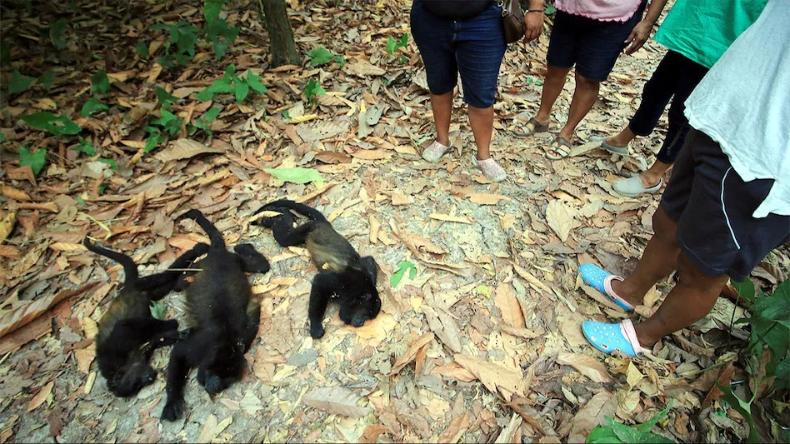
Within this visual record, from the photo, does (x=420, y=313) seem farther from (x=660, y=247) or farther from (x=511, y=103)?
(x=511, y=103)

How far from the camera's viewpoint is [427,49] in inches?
145

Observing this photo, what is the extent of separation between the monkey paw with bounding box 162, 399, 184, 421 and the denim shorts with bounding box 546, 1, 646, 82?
4.32 meters

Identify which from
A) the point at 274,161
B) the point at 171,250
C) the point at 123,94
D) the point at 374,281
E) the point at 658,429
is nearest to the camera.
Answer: the point at 658,429

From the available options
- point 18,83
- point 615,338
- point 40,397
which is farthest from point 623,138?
point 18,83

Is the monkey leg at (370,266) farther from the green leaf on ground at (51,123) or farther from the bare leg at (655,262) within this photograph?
the green leaf on ground at (51,123)

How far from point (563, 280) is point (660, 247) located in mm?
806

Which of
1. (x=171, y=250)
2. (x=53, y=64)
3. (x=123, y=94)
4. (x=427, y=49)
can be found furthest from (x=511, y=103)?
(x=53, y=64)

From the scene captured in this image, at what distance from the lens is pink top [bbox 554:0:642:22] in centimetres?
353

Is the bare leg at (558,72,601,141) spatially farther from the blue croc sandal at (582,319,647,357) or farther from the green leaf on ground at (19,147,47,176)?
the green leaf on ground at (19,147,47,176)

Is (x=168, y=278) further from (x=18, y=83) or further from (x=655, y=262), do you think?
(x=655, y=262)

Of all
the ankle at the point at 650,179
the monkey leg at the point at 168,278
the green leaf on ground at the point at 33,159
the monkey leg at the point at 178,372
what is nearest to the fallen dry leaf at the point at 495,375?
the monkey leg at the point at 178,372

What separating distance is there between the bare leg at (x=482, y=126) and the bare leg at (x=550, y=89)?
3.33 feet

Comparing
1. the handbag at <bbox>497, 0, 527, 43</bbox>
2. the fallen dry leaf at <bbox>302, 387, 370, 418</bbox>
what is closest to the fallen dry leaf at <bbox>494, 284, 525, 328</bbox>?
the fallen dry leaf at <bbox>302, 387, 370, 418</bbox>

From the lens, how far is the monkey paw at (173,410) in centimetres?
267
